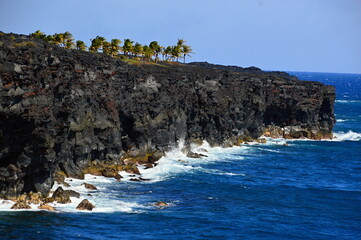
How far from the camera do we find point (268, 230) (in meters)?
59.0

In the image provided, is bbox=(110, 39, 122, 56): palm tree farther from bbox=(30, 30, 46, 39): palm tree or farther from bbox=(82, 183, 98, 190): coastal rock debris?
bbox=(82, 183, 98, 190): coastal rock debris

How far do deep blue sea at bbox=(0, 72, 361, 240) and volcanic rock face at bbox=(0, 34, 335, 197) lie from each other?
5418 millimetres

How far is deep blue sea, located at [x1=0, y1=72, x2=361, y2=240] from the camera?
2191 inches

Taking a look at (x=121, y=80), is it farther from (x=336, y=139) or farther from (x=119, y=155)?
(x=336, y=139)

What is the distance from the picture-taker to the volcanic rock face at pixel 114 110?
63812 millimetres

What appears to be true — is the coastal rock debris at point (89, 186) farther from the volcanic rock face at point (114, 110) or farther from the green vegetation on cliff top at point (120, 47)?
the green vegetation on cliff top at point (120, 47)

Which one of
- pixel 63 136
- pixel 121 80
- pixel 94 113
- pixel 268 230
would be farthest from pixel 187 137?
pixel 268 230

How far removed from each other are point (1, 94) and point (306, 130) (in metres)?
97.5

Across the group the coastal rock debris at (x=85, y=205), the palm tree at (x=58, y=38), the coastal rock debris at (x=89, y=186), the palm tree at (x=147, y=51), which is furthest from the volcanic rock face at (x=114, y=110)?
the palm tree at (x=147, y=51)

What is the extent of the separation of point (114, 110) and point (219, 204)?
1100 inches

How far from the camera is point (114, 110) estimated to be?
89.9m

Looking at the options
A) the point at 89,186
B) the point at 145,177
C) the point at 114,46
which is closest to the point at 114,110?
the point at 145,177

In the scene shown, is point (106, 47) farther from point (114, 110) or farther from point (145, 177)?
point (145, 177)

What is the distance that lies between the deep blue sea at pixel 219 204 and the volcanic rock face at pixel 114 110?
542 cm
